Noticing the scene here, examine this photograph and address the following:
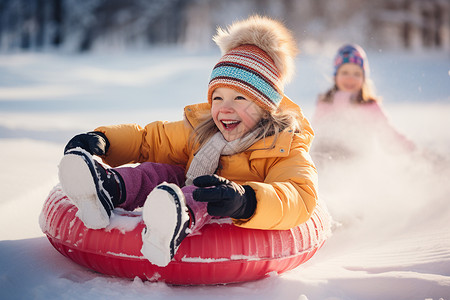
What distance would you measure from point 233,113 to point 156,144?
0.61 metres

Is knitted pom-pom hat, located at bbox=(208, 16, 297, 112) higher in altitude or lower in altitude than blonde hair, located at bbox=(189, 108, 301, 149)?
higher

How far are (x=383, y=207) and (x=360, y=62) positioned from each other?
1.76 m

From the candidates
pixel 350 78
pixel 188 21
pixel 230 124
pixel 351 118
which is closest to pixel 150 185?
pixel 230 124

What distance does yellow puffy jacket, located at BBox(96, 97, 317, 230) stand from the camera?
175 cm

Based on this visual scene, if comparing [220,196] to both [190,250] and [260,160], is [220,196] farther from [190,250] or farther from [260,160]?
[260,160]

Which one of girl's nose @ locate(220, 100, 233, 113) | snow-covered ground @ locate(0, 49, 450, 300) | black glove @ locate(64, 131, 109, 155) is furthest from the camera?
girl's nose @ locate(220, 100, 233, 113)

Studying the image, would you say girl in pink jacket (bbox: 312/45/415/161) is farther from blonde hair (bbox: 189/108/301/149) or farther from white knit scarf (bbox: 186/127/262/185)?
white knit scarf (bbox: 186/127/262/185)

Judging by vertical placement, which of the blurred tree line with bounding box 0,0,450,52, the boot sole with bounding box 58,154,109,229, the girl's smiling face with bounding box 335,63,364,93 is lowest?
the boot sole with bounding box 58,154,109,229

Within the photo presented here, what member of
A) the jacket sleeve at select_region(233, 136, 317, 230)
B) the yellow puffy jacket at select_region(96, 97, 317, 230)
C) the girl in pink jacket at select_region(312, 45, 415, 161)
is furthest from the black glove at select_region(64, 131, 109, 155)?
the girl in pink jacket at select_region(312, 45, 415, 161)

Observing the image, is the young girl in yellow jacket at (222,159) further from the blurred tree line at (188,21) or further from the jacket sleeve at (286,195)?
the blurred tree line at (188,21)

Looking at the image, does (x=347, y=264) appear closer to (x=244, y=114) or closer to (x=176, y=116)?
(x=244, y=114)

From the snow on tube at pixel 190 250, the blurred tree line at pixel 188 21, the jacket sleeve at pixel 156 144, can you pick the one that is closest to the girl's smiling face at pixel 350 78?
the jacket sleeve at pixel 156 144

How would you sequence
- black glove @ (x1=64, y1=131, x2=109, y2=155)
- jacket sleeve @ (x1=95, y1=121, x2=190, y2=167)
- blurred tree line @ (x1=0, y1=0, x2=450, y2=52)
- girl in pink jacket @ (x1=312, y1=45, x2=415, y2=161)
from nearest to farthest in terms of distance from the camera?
black glove @ (x1=64, y1=131, x2=109, y2=155) < jacket sleeve @ (x1=95, y1=121, x2=190, y2=167) < girl in pink jacket @ (x1=312, y1=45, x2=415, y2=161) < blurred tree line @ (x1=0, y1=0, x2=450, y2=52)

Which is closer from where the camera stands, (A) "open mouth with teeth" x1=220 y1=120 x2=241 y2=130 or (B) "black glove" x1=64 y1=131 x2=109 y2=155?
(B) "black glove" x1=64 y1=131 x2=109 y2=155
